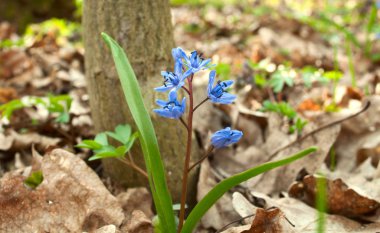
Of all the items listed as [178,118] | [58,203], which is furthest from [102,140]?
[178,118]

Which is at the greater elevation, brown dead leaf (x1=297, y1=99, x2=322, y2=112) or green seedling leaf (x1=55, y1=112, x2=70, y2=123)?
green seedling leaf (x1=55, y1=112, x2=70, y2=123)

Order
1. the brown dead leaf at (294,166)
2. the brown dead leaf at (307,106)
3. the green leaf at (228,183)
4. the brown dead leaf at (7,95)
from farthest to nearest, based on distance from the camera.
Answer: the brown dead leaf at (7,95)
the brown dead leaf at (307,106)
the brown dead leaf at (294,166)
the green leaf at (228,183)

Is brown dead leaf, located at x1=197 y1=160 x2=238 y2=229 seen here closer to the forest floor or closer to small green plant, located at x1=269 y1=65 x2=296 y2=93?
the forest floor

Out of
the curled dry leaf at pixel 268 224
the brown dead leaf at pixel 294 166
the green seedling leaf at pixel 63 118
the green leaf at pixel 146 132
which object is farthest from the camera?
the green seedling leaf at pixel 63 118

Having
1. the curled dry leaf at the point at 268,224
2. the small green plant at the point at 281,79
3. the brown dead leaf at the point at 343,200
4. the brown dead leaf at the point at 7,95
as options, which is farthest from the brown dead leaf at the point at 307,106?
the brown dead leaf at the point at 7,95

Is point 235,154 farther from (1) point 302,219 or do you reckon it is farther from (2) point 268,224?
(2) point 268,224

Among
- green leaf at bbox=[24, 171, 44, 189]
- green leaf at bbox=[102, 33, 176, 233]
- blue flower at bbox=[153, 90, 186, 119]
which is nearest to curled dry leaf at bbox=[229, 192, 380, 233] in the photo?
green leaf at bbox=[102, 33, 176, 233]

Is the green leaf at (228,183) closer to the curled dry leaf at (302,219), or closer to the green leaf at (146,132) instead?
the green leaf at (146,132)
